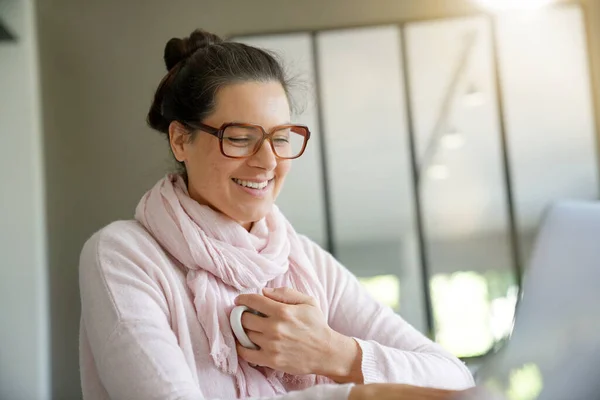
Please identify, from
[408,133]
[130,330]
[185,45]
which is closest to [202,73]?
[185,45]

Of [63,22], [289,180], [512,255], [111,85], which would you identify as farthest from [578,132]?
[63,22]

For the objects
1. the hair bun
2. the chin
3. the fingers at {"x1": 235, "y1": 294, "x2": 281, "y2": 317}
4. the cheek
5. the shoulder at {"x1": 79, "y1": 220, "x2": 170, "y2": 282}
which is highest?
the hair bun

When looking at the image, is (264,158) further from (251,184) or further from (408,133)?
(408,133)

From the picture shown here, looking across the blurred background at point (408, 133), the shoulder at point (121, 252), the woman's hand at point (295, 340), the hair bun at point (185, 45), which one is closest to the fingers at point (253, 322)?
the woman's hand at point (295, 340)

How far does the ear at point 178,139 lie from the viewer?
792 mm

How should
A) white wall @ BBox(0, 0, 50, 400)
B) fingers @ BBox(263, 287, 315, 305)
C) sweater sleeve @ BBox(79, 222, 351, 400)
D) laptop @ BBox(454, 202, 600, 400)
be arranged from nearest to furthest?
laptop @ BBox(454, 202, 600, 400)
sweater sleeve @ BBox(79, 222, 351, 400)
fingers @ BBox(263, 287, 315, 305)
white wall @ BBox(0, 0, 50, 400)

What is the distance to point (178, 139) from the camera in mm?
803

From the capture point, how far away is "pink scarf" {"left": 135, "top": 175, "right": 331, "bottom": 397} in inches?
26.4

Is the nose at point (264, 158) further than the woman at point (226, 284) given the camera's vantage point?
Yes

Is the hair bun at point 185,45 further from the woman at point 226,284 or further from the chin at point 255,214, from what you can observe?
the chin at point 255,214

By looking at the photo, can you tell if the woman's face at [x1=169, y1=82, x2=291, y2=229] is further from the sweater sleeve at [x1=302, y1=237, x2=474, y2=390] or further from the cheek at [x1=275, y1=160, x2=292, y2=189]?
the sweater sleeve at [x1=302, y1=237, x2=474, y2=390]

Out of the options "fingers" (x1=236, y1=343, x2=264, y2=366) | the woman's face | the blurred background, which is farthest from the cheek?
the blurred background

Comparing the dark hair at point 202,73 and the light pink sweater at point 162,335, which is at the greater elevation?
the dark hair at point 202,73

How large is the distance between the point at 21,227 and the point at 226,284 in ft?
4.50
